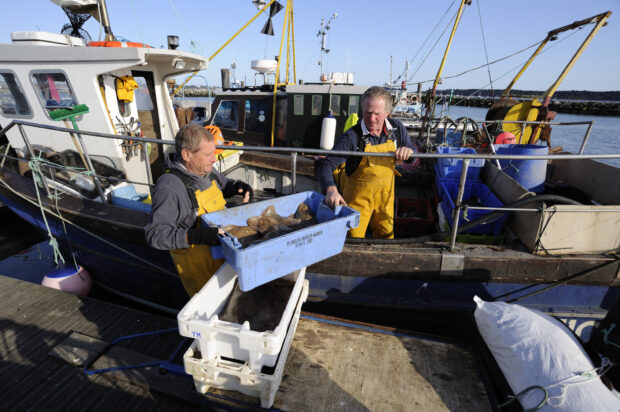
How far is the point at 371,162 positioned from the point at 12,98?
615 cm

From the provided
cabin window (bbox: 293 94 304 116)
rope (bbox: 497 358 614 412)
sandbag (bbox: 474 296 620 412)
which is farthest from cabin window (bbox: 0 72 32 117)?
rope (bbox: 497 358 614 412)

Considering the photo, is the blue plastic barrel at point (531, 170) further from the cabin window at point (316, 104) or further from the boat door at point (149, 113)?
the boat door at point (149, 113)

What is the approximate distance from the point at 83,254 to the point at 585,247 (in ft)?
18.7

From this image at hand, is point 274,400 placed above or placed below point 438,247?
below

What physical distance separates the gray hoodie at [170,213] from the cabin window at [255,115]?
5707 millimetres

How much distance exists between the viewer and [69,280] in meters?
4.19

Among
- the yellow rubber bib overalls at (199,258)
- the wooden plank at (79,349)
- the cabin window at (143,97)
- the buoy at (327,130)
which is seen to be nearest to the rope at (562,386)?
the yellow rubber bib overalls at (199,258)

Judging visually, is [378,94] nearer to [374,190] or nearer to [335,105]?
[374,190]

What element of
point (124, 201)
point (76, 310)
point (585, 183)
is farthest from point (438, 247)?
point (76, 310)

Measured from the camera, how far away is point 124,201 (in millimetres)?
4020

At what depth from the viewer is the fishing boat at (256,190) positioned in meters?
2.68

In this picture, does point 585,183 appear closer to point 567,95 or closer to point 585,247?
point 585,247

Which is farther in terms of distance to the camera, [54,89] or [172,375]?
[54,89]

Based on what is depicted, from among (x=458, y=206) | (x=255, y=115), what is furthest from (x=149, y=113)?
(x=458, y=206)
